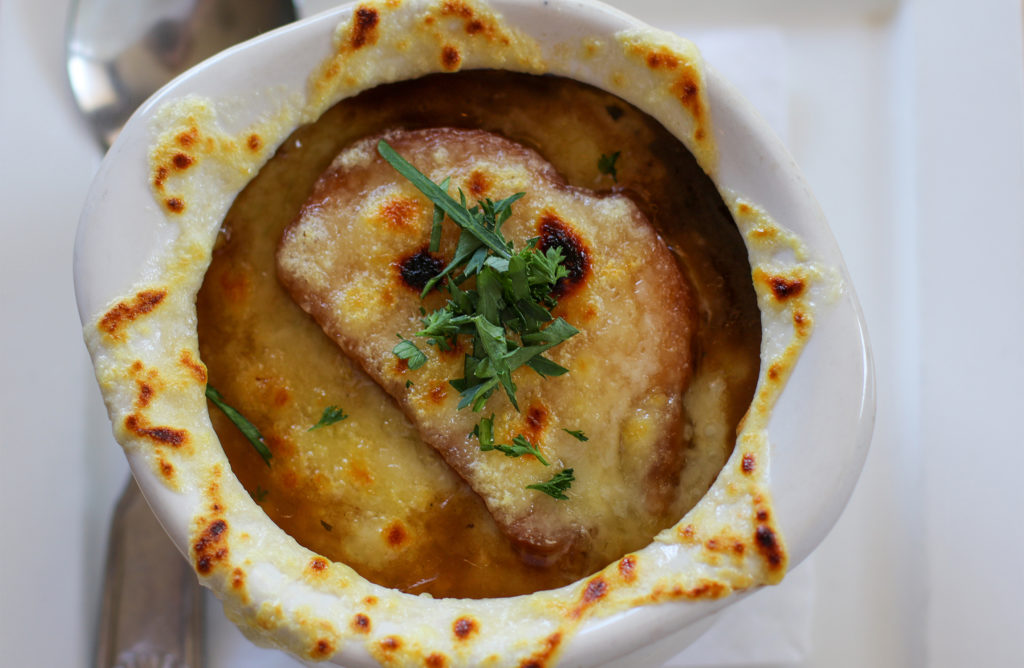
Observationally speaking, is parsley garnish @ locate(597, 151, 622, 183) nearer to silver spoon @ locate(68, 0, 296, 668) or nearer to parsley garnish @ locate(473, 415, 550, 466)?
parsley garnish @ locate(473, 415, 550, 466)

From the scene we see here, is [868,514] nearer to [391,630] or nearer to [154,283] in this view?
[391,630]

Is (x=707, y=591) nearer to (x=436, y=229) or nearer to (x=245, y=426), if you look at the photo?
(x=436, y=229)

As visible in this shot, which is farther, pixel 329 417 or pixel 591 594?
pixel 329 417

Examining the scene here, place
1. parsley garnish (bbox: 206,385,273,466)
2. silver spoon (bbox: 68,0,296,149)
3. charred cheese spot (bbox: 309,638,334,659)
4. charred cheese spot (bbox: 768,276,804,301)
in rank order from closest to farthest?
charred cheese spot (bbox: 309,638,334,659) < charred cheese spot (bbox: 768,276,804,301) < parsley garnish (bbox: 206,385,273,466) < silver spoon (bbox: 68,0,296,149)

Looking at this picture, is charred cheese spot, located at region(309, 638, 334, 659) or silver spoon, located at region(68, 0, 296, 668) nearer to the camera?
charred cheese spot, located at region(309, 638, 334, 659)

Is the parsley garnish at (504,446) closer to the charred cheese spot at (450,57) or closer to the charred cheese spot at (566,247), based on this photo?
Result: the charred cheese spot at (566,247)

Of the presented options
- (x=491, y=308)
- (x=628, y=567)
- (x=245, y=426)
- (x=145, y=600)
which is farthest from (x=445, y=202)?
(x=145, y=600)

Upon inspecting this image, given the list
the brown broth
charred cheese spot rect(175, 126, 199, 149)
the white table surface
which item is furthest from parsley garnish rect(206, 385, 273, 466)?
the white table surface
